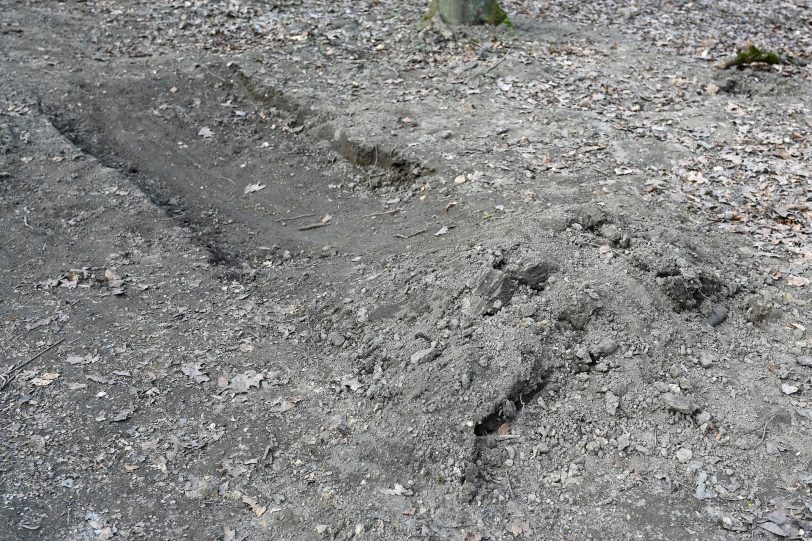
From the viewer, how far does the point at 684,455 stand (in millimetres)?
4570

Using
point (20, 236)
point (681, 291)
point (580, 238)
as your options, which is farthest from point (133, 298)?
point (681, 291)

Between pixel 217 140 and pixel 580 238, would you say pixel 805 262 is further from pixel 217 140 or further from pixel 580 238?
pixel 217 140

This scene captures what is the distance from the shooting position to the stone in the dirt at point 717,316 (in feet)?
17.7

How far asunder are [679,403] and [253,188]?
4965 millimetres

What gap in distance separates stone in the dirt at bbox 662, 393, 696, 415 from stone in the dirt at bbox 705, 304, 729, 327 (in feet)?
2.75

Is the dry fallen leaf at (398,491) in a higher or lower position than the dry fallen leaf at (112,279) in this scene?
lower

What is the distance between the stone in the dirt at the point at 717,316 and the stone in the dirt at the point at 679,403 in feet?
2.75

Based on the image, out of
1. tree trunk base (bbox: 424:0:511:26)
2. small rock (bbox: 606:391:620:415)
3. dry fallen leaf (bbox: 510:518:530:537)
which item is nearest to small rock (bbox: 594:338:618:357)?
small rock (bbox: 606:391:620:415)

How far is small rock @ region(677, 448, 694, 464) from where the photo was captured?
179 inches

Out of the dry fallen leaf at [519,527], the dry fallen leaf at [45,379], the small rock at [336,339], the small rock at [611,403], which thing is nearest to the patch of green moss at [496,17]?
the small rock at [336,339]

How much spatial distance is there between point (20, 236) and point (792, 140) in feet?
26.3

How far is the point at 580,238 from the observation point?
19.2 ft

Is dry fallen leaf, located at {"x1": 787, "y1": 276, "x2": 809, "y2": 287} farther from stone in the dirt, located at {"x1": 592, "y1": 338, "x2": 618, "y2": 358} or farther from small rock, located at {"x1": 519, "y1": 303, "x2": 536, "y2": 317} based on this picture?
small rock, located at {"x1": 519, "y1": 303, "x2": 536, "y2": 317}

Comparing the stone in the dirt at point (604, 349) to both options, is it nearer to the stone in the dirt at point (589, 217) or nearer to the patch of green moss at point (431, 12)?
the stone in the dirt at point (589, 217)
